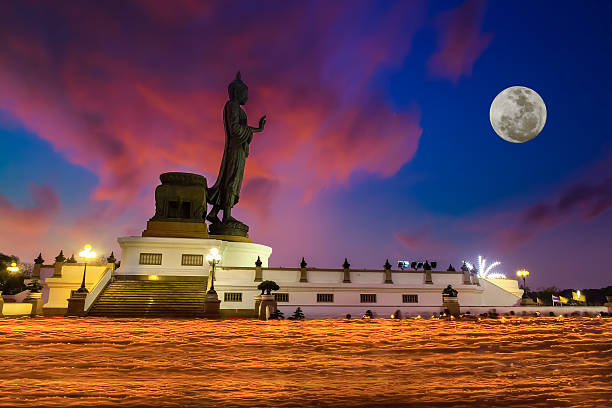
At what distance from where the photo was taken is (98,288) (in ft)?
88.9

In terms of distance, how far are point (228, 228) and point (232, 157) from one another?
7406mm

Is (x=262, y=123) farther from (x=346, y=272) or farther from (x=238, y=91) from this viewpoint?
(x=346, y=272)

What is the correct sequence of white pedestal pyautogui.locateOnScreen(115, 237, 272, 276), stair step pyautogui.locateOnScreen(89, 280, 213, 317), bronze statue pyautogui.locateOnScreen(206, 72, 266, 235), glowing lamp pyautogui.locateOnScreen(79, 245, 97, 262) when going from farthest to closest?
bronze statue pyautogui.locateOnScreen(206, 72, 266, 235) → white pedestal pyautogui.locateOnScreen(115, 237, 272, 276) → glowing lamp pyautogui.locateOnScreen(79, 245, 97, 262) → stair step pyautogui.locateOnScreen(89, 280, 213, 317)

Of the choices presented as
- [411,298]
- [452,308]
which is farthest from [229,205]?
[452,308]

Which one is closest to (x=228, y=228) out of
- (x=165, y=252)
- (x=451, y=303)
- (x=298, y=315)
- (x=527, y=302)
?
(x=165, y=252)

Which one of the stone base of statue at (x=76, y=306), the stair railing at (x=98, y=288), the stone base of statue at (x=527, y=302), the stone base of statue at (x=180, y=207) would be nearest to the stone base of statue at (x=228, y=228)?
the stone base of statue at (x=180, y=207)

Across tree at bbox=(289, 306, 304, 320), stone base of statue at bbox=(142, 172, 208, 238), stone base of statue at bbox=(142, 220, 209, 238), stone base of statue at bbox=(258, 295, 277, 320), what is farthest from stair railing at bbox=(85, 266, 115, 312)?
tree at bbox=(289, 306, 304, 320)

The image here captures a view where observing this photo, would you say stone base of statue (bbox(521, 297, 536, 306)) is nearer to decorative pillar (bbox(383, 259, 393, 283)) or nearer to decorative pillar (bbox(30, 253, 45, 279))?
decorative pillar (bbox(383, 259, 393, 283))

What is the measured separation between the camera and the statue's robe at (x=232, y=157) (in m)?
39.8

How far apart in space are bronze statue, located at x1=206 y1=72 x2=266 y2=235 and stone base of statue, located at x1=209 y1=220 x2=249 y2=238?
2.49 feet

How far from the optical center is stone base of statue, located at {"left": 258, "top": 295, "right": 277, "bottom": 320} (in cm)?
2492

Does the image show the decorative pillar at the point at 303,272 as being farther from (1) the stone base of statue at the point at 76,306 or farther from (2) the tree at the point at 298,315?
(1) the stone base of statue at the point at 76,306

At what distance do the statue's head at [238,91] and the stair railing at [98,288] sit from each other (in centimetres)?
2020

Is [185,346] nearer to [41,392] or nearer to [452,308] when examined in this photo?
[41,392]
